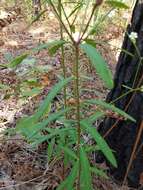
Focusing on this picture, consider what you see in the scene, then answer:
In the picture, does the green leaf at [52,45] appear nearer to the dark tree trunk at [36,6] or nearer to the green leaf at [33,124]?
the green leaf at [33,124]

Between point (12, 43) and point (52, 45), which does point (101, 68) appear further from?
point (12, 43)

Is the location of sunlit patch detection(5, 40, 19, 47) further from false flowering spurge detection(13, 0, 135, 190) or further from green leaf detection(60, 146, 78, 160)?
green leaf detection(60, 146, 78, 160)

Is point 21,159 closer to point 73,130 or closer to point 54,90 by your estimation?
point 73,130

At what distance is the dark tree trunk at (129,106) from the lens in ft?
4.77

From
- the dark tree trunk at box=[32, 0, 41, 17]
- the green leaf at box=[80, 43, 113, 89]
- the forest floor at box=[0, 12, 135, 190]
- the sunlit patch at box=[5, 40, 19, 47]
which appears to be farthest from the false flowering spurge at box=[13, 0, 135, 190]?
the dark tree trunk at box=[32, 0, 41, 17]

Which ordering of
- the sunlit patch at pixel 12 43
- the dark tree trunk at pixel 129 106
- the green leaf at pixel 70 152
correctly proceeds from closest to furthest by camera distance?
the green leaf at pixel 70 152, the dark tree trunk at pixel 129 106, the sunlit patch at pixel 12 43

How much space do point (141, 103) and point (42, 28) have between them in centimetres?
234

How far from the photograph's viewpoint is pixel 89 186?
1114mm

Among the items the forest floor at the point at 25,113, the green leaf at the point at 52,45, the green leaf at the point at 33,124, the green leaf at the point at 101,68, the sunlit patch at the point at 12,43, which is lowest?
the forest floor at the point at 25,113

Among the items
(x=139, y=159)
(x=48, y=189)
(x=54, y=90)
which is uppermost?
(x=54, y=90)

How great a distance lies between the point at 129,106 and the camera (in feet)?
5.01

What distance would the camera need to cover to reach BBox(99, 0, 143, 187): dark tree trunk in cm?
145

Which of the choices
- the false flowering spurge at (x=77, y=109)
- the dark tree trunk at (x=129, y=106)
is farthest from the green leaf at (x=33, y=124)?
the dark tree trunk at (x=129, y=106)

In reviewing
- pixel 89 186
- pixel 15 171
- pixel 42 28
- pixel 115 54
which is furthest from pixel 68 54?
pixel 89 186
